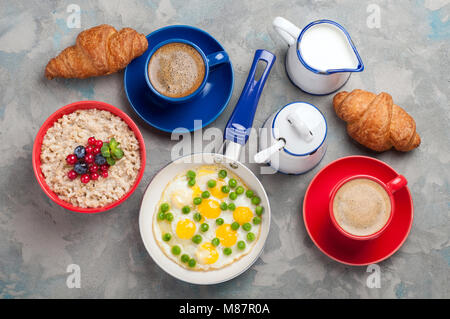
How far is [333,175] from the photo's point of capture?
1.86 meters

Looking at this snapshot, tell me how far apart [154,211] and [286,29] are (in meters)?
0.99

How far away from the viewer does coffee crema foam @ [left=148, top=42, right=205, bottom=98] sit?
1.78 m

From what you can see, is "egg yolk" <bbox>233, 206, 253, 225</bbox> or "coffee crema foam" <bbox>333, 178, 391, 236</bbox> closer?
"coffee crema foam" <bbox>333, 178, 391, 236</bbox>

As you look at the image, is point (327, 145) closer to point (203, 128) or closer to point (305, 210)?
point (305, 210)

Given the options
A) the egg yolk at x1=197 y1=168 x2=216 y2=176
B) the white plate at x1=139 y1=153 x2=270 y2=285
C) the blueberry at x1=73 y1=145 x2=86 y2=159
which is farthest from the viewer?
the egg yolk at x1=197 y1=168 x2=216 y2=176

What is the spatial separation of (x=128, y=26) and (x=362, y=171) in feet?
4.19

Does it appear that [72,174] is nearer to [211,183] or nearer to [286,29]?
[211,183]

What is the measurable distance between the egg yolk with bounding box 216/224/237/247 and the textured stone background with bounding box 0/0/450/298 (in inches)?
7.9

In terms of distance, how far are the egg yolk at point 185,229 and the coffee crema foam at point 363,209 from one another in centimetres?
61
